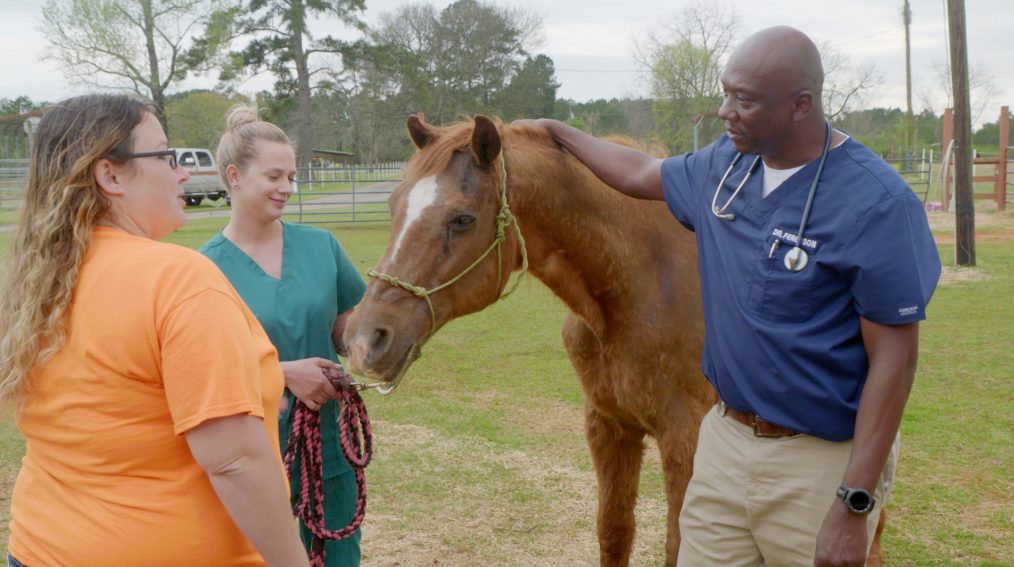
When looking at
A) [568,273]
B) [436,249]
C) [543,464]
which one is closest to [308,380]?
[436,249]

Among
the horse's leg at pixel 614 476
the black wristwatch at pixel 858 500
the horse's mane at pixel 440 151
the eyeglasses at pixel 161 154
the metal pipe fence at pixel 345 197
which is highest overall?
the metal pipe fence at pixel 345 197

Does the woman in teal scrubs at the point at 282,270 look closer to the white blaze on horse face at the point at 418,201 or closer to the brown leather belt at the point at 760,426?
the white blaze on horse face at the point at 418,201

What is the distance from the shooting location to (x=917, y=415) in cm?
549

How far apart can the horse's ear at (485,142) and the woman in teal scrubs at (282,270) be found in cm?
63

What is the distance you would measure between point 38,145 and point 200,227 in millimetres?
19357

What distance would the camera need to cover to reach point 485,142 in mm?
2508

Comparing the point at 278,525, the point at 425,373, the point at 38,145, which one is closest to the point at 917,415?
the point at 425,373

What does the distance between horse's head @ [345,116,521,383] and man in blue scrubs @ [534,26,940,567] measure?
74 centimetres

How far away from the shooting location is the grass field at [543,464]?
390 cm

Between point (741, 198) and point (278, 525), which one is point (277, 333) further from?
point (741, 198)

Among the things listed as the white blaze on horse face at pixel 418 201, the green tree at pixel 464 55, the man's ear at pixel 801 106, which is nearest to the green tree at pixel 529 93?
the green tree at pixel 464 55

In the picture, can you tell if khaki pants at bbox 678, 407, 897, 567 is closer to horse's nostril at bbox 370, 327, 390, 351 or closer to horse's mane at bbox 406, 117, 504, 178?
horse's nostril at bbox 370, 327, 390, 351

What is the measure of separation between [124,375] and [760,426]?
1.51 metres

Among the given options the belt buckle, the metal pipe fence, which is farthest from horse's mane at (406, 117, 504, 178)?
the metal pipe fence
